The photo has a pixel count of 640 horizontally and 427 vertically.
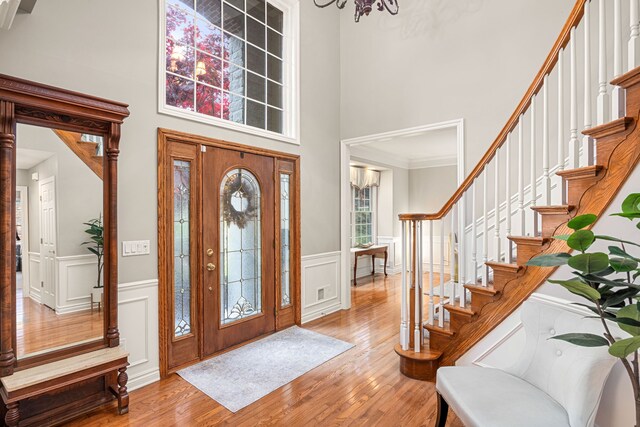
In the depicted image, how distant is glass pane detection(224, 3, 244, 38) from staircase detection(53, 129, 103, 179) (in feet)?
6.12

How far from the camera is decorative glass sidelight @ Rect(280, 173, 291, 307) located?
3.79 metres

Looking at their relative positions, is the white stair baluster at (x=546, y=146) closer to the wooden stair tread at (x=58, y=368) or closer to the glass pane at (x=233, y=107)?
the glass pane at (x=233, y=107)

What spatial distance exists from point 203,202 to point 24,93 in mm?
1403

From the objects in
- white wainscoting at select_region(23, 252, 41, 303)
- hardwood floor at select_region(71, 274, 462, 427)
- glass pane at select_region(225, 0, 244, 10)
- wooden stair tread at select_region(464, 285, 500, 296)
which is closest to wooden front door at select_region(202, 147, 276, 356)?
hardwood floor at select_region(71, 274, 462, 427)

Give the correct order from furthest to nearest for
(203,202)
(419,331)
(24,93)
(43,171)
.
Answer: (203,202), (419,331), (43,171), (24,93)

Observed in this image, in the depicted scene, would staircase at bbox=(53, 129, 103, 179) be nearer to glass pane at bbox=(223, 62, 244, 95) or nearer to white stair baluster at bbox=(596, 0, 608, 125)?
glass pane at bbox=(223, 62, 244, 95)

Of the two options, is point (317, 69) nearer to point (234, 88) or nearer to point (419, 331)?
point (234, 88)

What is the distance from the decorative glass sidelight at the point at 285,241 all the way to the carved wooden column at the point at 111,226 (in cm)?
178

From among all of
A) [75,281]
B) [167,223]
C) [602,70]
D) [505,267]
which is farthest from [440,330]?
[75,281]

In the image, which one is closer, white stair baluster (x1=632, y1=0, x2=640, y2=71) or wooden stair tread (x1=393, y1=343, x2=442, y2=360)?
white stair baluster (x1=632, y1=0, x2=640, y2=71)

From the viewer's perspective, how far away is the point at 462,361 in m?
2.47

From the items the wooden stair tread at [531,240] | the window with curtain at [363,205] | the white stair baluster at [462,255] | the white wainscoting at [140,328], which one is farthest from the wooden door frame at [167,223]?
the window with curtain at [363,205]

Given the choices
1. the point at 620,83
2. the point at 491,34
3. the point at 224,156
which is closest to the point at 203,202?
the point at 224,156

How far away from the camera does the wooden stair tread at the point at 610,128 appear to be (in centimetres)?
157
